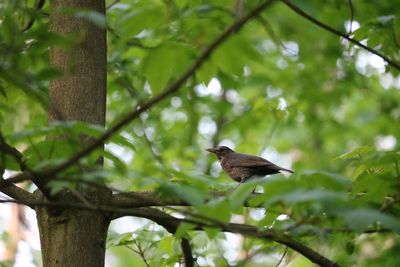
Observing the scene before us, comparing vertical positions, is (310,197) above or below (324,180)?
below

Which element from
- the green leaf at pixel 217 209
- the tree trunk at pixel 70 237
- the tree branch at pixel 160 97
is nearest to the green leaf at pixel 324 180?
the green leaf at pixel 217 209

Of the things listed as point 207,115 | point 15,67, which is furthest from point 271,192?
point 207,115

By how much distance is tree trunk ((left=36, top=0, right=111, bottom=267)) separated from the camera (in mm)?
3574

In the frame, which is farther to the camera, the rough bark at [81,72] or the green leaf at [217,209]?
the rough bark at [81,72]

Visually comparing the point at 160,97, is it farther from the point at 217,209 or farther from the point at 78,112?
the point at 78,112

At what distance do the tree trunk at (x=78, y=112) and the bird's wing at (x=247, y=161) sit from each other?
203 cm

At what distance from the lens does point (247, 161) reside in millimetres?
5785

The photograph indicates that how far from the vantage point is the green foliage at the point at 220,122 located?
2.29 meters

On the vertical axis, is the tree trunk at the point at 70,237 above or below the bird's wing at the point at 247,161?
below

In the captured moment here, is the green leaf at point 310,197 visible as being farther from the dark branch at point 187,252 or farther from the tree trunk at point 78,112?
the dark branch at point 187,252

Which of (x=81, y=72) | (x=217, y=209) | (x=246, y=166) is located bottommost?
(x=217, y=209)

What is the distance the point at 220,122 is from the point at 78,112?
691 centimetres

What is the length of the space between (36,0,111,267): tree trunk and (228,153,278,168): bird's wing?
2.03 metres

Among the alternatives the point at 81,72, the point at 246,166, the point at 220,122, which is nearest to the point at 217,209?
the point at 81,72
